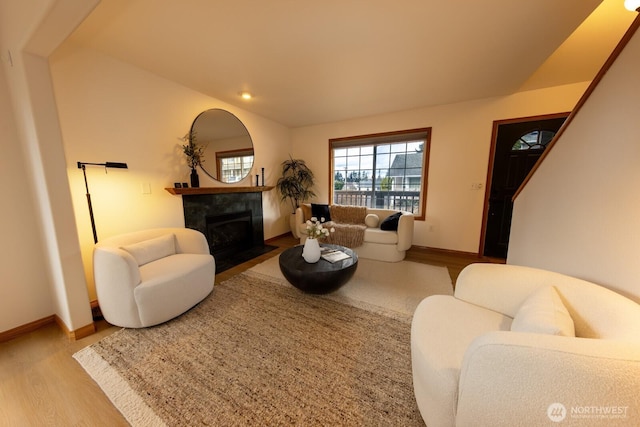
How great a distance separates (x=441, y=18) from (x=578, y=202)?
1.61 meters

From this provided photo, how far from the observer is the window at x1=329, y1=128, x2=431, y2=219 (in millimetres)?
3871

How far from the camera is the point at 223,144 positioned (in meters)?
3.29

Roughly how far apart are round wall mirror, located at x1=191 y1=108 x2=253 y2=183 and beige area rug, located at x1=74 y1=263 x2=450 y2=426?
6.59 ft

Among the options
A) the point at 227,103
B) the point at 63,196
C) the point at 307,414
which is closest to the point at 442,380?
the point at 307,414

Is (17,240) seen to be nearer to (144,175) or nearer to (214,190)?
(144,175)

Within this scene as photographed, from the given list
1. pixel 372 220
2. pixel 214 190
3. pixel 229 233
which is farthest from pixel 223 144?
pixel 372 220

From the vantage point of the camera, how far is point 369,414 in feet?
3.67

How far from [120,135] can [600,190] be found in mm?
3838

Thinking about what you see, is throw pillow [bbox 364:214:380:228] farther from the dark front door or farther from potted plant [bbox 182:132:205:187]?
potted plant [bbox 182:132:205:187]

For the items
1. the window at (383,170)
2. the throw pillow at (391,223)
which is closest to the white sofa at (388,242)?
the throw pillow at (391,223)

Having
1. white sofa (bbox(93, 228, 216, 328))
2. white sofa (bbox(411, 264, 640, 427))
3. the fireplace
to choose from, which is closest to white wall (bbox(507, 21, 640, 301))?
white sofa (bbox(411, 264, 640, 427))

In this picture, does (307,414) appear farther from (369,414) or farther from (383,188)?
(383,188)

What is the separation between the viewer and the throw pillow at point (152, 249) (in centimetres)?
199

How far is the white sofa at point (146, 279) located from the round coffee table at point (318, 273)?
85cm
